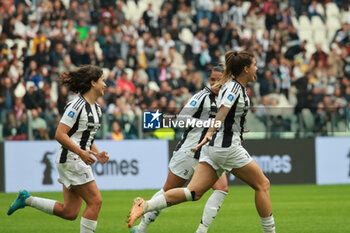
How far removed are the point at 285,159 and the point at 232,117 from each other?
11.0 m

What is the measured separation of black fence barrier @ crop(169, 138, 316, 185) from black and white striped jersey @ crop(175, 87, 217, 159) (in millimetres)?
9452

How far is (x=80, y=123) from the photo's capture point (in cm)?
761

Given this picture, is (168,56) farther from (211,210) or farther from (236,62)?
(236,62)

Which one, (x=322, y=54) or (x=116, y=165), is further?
(x=322, y=54)

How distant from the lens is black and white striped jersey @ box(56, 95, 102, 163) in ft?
24.7

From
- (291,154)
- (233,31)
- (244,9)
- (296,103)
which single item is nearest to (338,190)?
(291,154)

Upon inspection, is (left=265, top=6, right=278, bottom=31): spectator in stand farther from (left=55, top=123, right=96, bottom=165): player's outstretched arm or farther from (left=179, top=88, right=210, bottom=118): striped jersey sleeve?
(left=55, top=123, right=96, bottom=165): player's outstretched arm

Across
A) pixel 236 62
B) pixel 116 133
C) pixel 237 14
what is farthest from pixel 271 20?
pixel 236 62

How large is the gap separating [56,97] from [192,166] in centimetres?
1133

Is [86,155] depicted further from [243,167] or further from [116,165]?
[116,165]

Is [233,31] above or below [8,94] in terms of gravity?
above

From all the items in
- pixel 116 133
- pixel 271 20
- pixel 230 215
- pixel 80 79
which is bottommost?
pixel 230 215

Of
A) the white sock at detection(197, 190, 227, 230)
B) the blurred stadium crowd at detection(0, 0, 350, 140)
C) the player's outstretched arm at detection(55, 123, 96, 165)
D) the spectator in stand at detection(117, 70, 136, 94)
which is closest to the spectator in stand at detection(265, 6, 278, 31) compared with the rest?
the blurred stadium crowd at detection(0, 0, 350, 140)

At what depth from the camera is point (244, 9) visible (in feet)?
79.9
